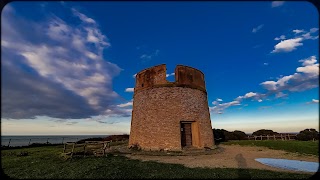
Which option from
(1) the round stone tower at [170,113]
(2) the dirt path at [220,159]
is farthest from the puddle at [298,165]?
(1) the round stone tower at [170,113]

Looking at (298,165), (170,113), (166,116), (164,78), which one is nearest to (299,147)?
(298,165)

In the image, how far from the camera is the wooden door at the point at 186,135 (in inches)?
698

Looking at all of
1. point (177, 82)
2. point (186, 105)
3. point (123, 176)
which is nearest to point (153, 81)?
point (177, 82)

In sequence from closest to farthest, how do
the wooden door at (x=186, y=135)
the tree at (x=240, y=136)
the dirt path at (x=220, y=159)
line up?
the dirt path at (x=220, y=159)
the wooden door at (x=186, y=135)
the tree at (x=240, y=136)

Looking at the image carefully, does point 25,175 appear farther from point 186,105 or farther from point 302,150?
point 302,150

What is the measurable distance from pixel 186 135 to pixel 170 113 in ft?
8.61

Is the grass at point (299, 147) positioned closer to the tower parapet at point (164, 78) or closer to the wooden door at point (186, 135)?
the wooden door at point (186, 135)

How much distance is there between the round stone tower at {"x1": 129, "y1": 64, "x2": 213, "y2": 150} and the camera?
17016 millimetres

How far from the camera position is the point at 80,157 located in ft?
44.6

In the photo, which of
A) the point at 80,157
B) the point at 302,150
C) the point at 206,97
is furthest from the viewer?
the point at 206,97

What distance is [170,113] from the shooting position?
1747 cm

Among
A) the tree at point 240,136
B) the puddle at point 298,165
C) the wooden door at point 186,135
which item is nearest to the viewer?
the puddle at point 298,165

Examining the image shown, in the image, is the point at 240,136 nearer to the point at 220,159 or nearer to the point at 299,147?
the point at 299,147

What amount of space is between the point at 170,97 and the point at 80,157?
8.80m
